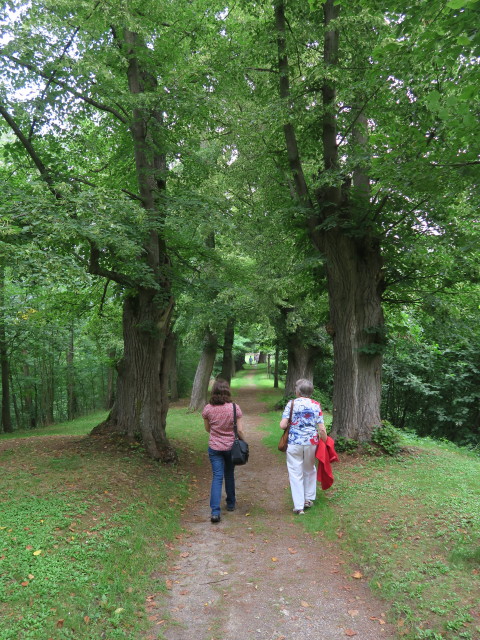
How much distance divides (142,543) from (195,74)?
7659mm

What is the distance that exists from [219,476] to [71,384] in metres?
19.1

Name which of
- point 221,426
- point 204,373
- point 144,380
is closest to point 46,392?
point 204,373

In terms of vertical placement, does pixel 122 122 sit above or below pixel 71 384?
above

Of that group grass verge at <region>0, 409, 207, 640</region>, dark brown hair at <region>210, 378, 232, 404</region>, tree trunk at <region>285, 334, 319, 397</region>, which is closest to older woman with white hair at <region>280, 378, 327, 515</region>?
dark brown hair at <region>210, 378, 232, 404</region>

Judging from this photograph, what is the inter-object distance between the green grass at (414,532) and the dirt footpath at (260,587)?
0.22 metres

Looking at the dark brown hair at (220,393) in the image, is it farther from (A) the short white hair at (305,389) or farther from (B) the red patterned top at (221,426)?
(A) the short white hair at (305,389)

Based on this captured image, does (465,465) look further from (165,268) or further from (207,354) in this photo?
(207,354)

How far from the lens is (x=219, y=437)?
5.80 meters

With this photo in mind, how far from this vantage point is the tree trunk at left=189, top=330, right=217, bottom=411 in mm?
17938

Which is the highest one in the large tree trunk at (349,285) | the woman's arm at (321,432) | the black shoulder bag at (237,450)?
the large tree trunk at (349,285)

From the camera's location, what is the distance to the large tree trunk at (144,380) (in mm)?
8289

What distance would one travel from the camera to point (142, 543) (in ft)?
15.3

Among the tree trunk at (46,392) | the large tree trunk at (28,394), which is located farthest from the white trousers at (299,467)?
the tree trunk at (46,392)

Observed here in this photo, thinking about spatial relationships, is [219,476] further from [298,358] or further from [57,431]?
[298,358]
